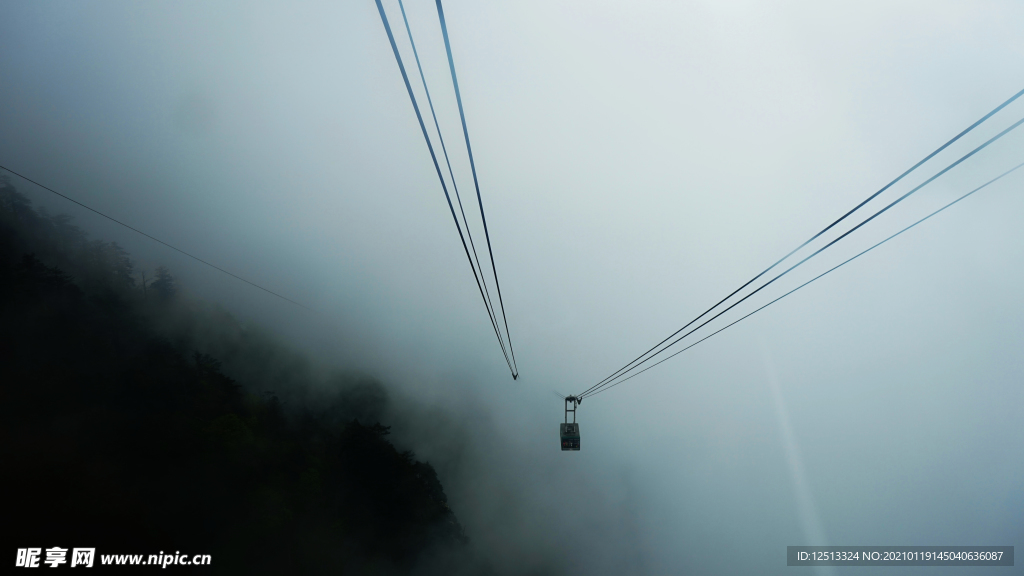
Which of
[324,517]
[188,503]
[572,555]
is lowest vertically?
[572,555]

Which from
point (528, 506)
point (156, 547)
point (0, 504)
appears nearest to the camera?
point (0, 504)

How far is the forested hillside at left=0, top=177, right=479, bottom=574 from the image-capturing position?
123 feet

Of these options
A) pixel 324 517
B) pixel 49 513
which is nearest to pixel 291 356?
pixel 324 517

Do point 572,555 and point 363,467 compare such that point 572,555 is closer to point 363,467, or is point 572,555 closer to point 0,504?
point 363,467

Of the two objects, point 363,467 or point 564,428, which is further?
point 363,467

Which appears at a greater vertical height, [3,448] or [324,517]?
[3,448]

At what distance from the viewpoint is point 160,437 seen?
4397 centimetres

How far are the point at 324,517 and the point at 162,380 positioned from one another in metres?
27.7

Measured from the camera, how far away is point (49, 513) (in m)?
35.5

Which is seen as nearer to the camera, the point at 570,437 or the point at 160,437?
the point at 570,437

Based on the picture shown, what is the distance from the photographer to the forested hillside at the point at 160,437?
123ft

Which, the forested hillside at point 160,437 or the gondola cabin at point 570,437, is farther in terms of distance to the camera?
the forested hillside at point 160,437

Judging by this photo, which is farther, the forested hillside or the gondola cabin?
the forested hillside

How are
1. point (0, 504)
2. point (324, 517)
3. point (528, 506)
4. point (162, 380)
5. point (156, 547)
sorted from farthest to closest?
1. point (528, 506)
2. point (324, 517)
3. point (162, 380)
4. point (156, 547)
5. point (0, 504)
